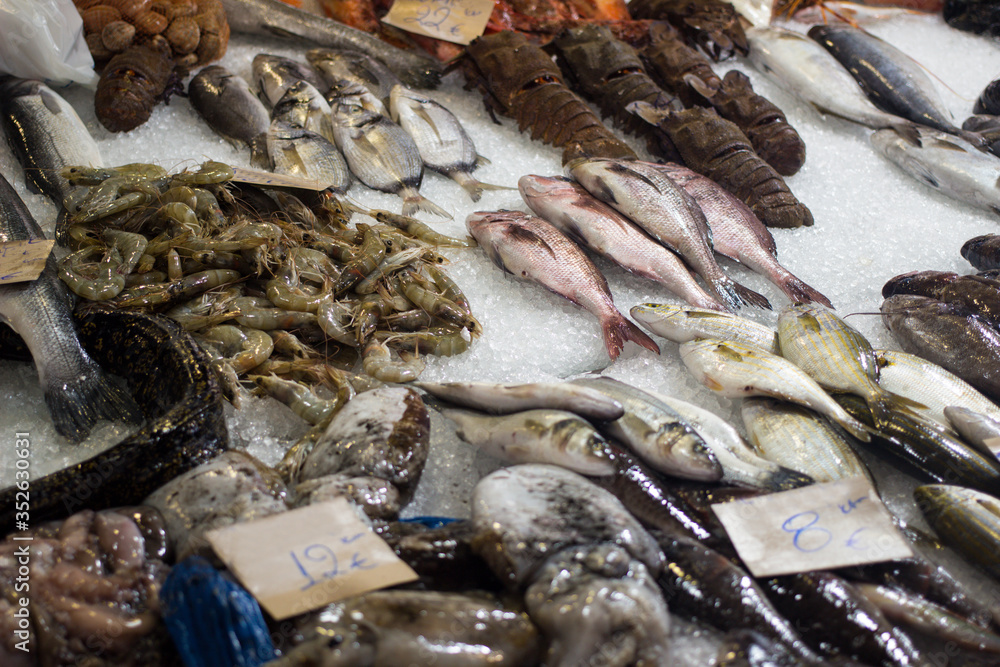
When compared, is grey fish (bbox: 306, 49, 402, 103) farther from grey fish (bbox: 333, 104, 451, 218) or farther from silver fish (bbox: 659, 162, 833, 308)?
silver fish (bbox: 659, 162, 833, 308)

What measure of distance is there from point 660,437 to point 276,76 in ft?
10.5

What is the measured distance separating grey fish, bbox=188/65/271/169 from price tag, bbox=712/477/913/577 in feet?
Result: 9.41

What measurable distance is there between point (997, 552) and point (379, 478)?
1674 mm

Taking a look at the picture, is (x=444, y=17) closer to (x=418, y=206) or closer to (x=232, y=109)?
(x=232, y=109)

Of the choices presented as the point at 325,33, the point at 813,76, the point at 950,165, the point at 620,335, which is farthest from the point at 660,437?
the point at 325,33

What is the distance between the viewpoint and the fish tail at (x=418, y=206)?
328 cm

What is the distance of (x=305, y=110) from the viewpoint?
3.65 m

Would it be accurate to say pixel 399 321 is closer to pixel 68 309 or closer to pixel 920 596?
pixel 68 309

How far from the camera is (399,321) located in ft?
8.57

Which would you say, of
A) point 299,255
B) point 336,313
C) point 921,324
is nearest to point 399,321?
point 336,313

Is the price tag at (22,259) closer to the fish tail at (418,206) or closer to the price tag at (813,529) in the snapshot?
the fish tail at (418,206)

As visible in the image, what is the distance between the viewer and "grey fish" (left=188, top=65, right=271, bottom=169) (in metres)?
3.53

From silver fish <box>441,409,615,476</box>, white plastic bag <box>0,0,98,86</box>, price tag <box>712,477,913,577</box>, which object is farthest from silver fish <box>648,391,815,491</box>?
white plastic bag <box>0,0,98,86</box>

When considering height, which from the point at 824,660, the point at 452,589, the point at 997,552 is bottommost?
the point at 452,589
